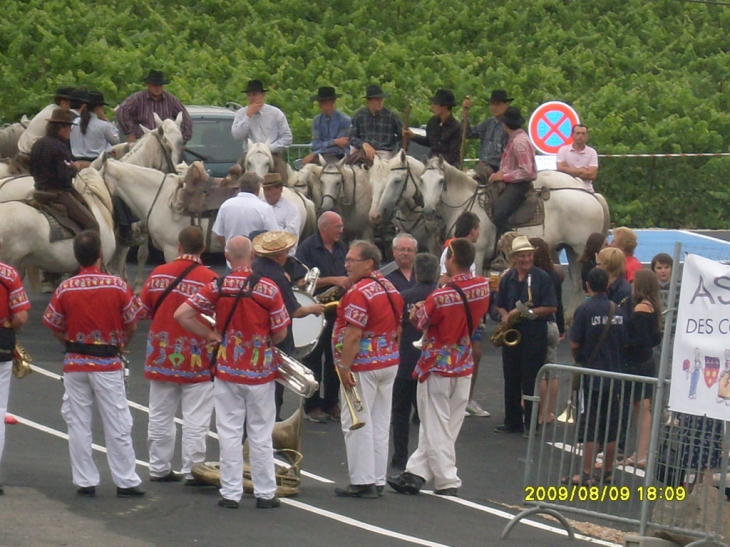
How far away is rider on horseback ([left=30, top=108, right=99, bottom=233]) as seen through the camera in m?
14.4

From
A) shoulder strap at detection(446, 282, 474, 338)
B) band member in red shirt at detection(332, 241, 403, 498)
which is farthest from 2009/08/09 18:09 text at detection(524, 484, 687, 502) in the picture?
shoulder strap at detection(446, 282, 474, 338)

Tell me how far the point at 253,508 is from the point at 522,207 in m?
8.32

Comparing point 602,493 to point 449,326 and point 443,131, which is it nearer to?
point 449,326

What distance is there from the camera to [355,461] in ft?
33.7

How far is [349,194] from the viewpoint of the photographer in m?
18.0

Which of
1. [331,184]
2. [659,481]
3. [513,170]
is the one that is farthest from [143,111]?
[659,481]

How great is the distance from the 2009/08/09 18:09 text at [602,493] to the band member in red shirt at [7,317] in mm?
3658

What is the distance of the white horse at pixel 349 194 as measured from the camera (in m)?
17.8

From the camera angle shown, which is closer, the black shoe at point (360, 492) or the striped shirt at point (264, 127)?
the black shoe at point (360, 492)

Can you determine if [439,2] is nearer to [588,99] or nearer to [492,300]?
[588,99]

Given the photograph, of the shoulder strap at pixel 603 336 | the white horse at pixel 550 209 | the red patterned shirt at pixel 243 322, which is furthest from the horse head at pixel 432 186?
the red patterned shirt at pixel 243 322

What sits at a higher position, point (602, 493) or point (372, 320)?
point (372, 320)

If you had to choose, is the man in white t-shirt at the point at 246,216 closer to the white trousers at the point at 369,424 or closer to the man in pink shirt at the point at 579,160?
the white trousers at the point at 369,424

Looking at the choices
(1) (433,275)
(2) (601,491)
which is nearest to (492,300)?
(1) (433,275)
